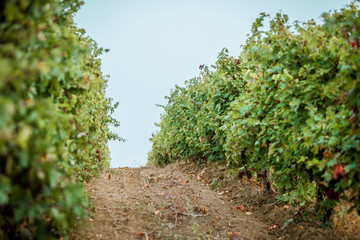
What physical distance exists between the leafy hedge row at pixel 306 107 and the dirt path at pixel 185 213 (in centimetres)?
58

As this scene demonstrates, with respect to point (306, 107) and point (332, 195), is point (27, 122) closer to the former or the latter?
point (306, 107)

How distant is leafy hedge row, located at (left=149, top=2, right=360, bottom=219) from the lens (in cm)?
248

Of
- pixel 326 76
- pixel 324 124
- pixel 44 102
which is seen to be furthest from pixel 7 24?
pixel 326 76

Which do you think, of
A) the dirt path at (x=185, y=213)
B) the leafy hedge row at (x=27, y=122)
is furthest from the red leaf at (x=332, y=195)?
the leafy hedge row at (x=27, y=122)

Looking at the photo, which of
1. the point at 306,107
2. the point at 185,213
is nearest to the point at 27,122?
the point at 306,107

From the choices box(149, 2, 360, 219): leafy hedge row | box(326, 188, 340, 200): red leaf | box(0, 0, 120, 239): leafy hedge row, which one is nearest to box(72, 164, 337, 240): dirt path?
box(149, 2, 360, 219): leafy hedge row

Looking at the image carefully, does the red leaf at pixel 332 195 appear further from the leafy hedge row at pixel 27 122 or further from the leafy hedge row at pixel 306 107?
the leafy hedge row at pixel 27 122

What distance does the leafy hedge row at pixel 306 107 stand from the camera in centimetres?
248

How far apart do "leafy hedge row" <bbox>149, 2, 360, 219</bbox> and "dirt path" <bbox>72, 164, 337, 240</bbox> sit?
1.89ft

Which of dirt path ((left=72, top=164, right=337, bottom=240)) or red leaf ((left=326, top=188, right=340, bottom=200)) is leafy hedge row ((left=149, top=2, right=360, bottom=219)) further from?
dirt path ((left=72, top=164, right=337, bottom=240))

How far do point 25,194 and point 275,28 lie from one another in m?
3.73

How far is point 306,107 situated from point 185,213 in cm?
248

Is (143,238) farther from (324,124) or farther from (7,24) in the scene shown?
(7,24)

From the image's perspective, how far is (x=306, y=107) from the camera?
9.91ft
